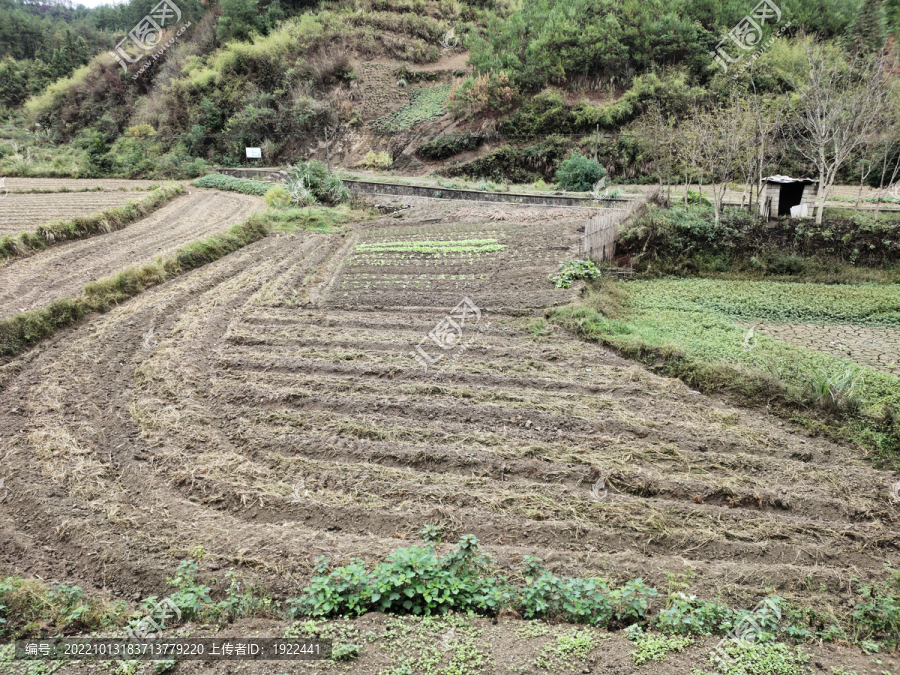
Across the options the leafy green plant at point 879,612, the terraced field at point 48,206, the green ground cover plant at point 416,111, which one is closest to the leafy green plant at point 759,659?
the leafy green plant at point 879,612

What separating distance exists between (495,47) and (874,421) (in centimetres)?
3222

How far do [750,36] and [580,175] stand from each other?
16.6 metres

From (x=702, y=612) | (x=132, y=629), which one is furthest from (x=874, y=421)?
(x=132, y=629)

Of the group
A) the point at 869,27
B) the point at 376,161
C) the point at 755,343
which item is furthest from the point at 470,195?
the point at 869,27

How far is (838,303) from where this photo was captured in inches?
431

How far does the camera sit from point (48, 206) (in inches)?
812

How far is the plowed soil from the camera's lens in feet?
15.5

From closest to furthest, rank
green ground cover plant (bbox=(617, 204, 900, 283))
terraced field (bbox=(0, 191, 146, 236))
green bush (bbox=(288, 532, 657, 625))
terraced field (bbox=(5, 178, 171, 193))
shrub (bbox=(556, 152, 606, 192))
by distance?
green bush (bbox=(288, 532, 657, 625))
green ground cover plant (bbox=(617, 204, 900, 283))
terraced field (bbox=(0, 191, 146, 236))
shrub (bbox=(556, 152, 606, 192))
terraced field (bbox=(5, 178, 171, 193))

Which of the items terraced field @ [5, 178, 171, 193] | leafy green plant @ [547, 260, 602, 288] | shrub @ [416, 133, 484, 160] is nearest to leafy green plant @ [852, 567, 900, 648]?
leafy green plant @ [547, 260, 602, 288]

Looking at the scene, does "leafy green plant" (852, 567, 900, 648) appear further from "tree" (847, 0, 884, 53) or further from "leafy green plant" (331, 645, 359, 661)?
"tree" (847, 0, 884, 53)

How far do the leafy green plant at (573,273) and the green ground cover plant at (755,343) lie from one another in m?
0.47

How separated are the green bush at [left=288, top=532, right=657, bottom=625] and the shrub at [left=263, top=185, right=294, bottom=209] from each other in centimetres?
1980

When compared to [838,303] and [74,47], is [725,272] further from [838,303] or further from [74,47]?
[74,47]

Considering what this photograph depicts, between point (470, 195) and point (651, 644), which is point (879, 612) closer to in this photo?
point (651, 644)
